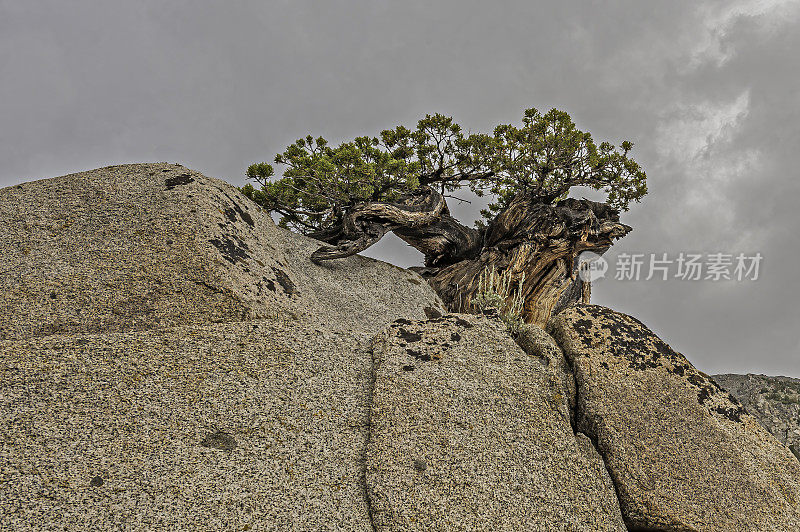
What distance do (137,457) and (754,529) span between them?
25.0 feet

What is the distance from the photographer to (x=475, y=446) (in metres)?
6.67

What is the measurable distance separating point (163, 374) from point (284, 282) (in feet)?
13.3

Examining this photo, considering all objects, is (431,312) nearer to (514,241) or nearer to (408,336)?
(514,241)

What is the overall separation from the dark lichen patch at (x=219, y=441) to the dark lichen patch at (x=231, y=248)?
13.4 feet

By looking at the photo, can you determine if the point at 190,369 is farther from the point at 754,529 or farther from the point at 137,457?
the point at 754,529

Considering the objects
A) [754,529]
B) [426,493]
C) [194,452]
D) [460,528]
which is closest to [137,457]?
[194,452]

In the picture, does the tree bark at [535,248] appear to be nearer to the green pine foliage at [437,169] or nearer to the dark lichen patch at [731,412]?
the green pine foliage at [437,169]

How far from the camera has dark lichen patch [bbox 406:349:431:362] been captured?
7742 mm

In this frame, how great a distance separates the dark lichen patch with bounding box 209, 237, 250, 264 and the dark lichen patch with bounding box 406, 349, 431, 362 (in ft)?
13.0

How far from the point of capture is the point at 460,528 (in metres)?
5.91

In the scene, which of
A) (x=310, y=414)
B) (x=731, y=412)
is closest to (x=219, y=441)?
(x=310, y=414)

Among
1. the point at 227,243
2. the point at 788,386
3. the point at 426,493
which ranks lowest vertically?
the point at 426,493

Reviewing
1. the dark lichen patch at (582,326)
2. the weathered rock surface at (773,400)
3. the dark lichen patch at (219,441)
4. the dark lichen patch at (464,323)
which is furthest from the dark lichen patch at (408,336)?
the weathered rock surface at (773,400)

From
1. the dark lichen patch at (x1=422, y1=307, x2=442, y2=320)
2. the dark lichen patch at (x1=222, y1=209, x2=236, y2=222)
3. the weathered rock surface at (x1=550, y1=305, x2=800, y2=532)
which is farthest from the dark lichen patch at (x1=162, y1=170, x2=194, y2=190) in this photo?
the weathered rock surface at (x1=550, y1=305, x2=800, y2=532)
